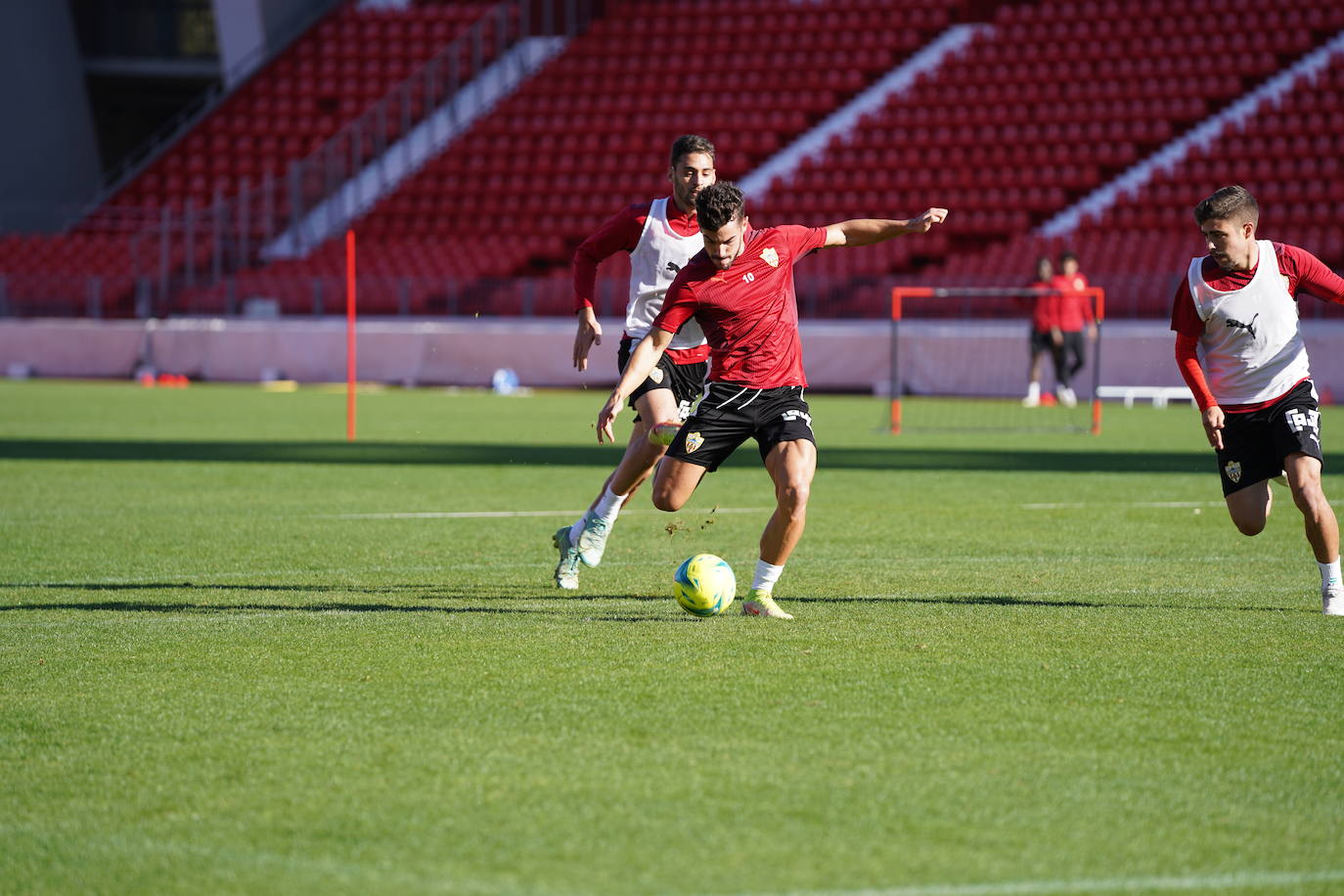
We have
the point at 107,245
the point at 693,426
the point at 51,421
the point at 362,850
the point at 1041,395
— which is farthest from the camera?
the point at 107,245

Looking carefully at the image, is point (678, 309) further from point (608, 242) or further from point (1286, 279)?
point (1286, 279)

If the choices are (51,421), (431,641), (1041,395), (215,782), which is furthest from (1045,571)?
(1041,395)

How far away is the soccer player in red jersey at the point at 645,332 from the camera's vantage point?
8250 millimetres

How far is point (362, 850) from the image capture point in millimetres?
3980

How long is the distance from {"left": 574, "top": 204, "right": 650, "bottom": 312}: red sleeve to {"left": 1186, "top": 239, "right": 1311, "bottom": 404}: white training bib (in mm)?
2644

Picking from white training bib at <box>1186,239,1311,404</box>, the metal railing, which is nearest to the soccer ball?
white training bib at <box>1186,239,1311,404</box>

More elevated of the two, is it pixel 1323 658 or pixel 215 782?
pixel 215 782

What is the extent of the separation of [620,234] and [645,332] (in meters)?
0.49

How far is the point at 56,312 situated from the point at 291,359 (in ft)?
17.3

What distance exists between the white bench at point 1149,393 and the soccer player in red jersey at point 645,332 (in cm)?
1753

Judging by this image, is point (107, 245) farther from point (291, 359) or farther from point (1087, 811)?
point (1087, 811)


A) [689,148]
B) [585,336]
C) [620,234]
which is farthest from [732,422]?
[620,234]

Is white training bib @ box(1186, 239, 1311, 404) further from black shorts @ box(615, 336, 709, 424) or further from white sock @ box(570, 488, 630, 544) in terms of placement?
white sock @ box(570, 488, 630, 544)

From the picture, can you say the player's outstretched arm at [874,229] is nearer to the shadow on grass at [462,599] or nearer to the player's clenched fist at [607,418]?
the player's clenched fist at [607,418]
